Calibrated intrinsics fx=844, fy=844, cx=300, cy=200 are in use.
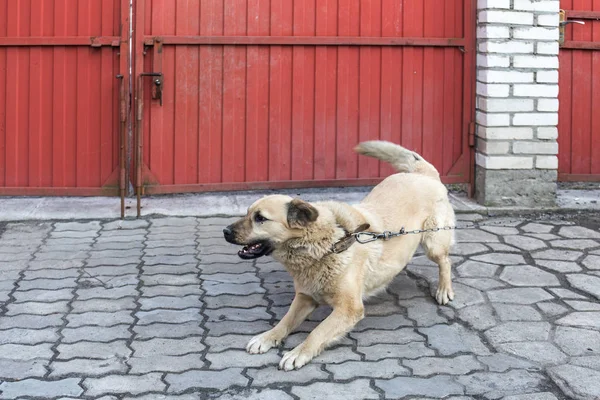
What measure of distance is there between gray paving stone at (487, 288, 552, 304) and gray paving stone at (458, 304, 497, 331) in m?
0.17

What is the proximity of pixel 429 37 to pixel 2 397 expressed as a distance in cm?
521

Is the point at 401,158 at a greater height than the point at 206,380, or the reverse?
the point at 401,158

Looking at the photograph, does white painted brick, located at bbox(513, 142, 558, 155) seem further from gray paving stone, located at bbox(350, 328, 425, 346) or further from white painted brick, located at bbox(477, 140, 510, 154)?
gray paving stone, located at bbox(350, 328, 425, 346)

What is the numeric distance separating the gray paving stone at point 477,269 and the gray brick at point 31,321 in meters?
2.59

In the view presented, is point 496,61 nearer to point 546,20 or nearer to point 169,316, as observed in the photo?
point 546,20

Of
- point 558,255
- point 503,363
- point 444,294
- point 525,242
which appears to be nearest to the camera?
point 503,363

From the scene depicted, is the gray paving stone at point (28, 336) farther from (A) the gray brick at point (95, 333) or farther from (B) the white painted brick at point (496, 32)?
(B) the white painted brick at point (496, 32)

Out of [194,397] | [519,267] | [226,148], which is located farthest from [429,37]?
[194,397]

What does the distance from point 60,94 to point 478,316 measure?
4.29 m

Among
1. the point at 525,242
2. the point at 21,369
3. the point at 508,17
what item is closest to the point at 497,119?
the point at 508,17

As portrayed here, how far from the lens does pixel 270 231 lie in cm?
428

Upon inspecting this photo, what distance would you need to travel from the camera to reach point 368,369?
4055mm

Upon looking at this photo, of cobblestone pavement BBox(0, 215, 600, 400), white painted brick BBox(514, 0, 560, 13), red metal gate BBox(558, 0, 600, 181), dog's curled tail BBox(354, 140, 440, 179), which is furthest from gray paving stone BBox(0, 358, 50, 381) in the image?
red metal gate BBox(558, 0, 600, 181)

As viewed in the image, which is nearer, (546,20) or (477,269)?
(477,269)
